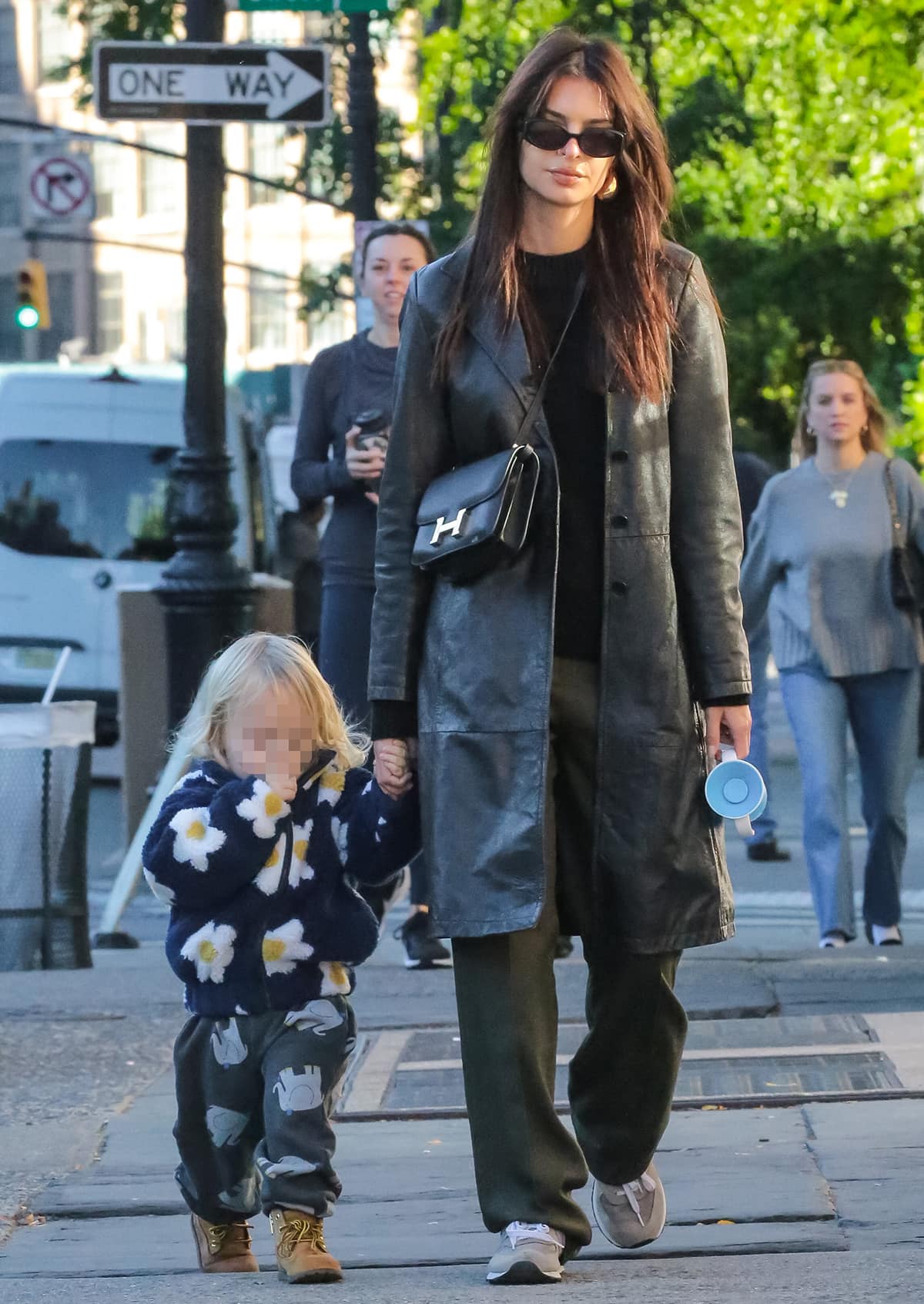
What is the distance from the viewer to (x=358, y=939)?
4062 millimetres

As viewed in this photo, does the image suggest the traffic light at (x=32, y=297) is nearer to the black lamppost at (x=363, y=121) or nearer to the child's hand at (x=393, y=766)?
the black lamppost at (x=363, y=121)

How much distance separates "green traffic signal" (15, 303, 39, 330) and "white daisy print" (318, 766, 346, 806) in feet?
71.4

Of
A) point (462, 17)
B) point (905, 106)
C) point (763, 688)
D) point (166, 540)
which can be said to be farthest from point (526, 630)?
point (462, 17)

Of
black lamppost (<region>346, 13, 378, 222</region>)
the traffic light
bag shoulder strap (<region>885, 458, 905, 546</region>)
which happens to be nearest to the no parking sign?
the traffic light

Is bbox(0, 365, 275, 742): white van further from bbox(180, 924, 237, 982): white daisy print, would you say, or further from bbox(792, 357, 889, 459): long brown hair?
bbox(180, 924, 237, 982): white daisy print

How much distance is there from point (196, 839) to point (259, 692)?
26cm

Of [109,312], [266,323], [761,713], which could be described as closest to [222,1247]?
[761,713]

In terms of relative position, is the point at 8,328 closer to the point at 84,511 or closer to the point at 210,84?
the point at 84,511

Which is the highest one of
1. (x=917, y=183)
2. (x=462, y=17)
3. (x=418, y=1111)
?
(x=462, y=17)

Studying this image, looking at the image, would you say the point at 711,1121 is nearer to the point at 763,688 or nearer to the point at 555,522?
the point at 555,522

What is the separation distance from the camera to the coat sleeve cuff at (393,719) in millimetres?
4020

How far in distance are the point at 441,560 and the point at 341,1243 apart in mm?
1217

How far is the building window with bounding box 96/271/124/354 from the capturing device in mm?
61625

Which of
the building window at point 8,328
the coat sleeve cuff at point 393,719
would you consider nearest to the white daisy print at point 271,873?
the coat sleeve cuff at point 393,719
